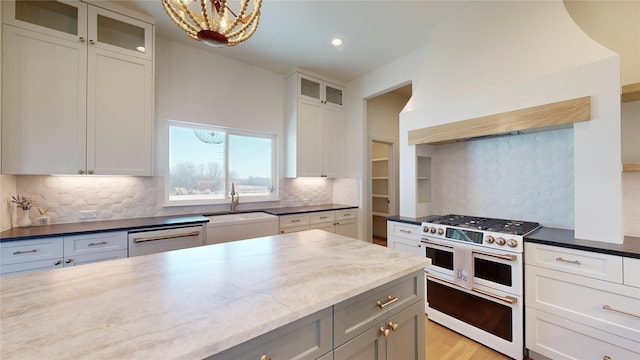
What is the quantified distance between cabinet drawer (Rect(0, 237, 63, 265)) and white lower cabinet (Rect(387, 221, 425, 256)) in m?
3.12

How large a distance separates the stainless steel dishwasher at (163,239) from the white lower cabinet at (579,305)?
3.02 meters

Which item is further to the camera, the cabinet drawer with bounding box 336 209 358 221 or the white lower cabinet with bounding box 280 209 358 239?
the cabinet drawer with bounding box 336 209 358 221

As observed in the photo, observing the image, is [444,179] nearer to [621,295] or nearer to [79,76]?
[621,295]

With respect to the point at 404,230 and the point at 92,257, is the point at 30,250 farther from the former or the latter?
the point at 404,230

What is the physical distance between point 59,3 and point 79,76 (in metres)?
0.66

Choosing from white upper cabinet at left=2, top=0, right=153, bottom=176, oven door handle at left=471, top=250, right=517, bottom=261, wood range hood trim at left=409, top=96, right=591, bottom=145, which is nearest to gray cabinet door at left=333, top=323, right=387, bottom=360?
oven door handle at left=471, top=250, right=517, bottom=261

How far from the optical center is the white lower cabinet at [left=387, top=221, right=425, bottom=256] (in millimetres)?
2582

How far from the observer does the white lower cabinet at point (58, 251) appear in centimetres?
180

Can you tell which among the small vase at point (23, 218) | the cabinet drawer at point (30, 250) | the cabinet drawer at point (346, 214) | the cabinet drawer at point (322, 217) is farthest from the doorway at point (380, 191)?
the small vase at point (23, 218)

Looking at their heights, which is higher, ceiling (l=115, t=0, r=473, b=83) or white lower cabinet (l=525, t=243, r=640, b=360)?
ceiling (l=115, t=0, r=473, b=83)

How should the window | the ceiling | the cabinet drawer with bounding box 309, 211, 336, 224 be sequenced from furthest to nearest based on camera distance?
1. the cabinet drawer with bounding box 309, 211, 336, 224
2. the window
3. the ceiling

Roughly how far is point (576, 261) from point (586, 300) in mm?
254

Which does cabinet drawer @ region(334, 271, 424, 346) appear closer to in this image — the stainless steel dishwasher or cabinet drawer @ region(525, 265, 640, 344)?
cabinet drawer @ region(525, 265, 640, 344)

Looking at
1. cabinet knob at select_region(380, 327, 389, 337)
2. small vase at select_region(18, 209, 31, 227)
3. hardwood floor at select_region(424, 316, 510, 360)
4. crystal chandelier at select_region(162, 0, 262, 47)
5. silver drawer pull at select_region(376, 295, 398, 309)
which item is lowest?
hardwood floor at select_region(424, 316, 510, 360)
